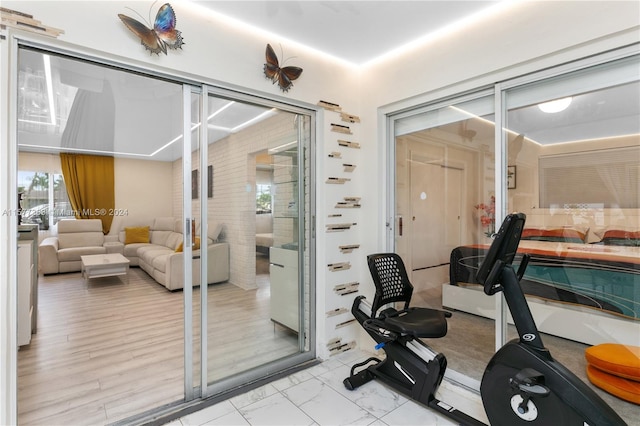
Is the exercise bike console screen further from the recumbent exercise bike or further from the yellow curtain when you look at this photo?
the yellow curtain

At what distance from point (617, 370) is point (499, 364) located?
32.6 inches

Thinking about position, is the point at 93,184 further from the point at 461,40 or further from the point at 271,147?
the point at 461,40

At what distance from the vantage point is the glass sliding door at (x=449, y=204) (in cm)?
249

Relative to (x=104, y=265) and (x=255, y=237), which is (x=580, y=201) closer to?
(x=255, y=237)

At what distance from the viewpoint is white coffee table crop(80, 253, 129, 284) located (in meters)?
2.17

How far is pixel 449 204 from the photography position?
2768 mm

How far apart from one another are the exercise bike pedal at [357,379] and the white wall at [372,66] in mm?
641

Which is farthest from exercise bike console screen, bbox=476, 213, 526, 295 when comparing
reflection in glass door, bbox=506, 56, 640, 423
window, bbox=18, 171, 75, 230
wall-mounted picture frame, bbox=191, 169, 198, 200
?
window, bbox=18, 171, 75, 230

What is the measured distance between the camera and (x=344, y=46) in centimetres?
278

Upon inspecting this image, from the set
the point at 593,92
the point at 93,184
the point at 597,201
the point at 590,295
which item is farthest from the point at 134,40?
the point at 590,295

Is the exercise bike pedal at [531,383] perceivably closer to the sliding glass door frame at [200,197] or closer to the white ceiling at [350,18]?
the sliding glass door frame at [200,197]

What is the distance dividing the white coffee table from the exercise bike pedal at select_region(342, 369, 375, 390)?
70.9 inches

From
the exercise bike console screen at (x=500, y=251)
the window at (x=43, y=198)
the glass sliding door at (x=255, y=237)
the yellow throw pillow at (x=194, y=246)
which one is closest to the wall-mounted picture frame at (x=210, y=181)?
the glass sliding door at (x=255, y=237)

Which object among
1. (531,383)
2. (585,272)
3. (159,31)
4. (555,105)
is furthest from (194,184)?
(585,272)
